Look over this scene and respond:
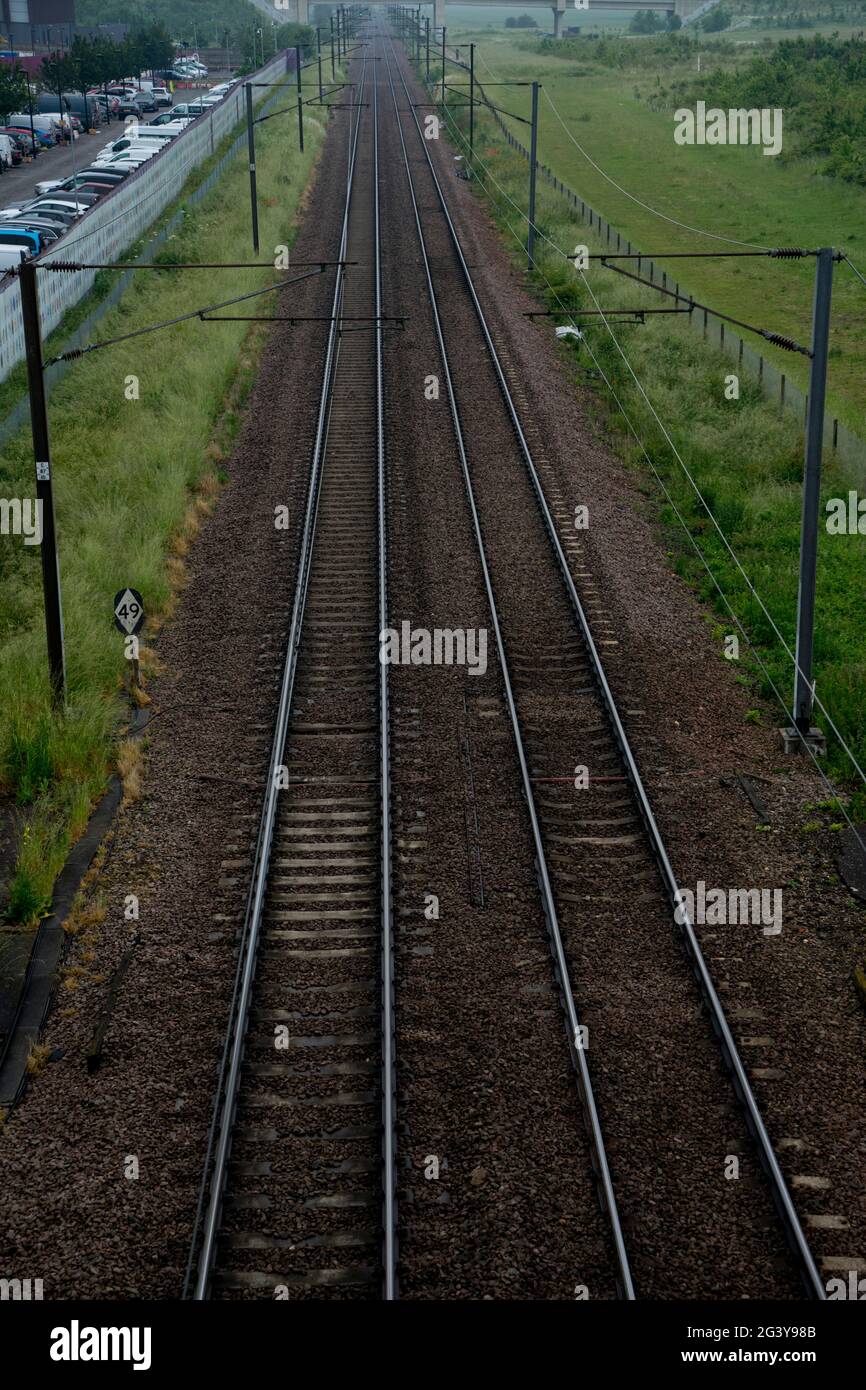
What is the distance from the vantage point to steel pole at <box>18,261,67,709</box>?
15844mm

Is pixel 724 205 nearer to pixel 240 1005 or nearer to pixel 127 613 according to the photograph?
pixel 127 613

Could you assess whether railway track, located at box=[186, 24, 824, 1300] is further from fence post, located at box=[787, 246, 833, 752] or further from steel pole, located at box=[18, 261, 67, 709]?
steel pole, located at box=[18, 261, 67, 709]

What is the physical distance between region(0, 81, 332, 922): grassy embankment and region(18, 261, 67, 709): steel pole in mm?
278

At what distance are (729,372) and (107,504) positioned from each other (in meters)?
15.8

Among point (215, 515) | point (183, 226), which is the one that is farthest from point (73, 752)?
point (183, 226)

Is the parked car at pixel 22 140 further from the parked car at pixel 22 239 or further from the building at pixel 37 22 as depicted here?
the building at pixel 37 22

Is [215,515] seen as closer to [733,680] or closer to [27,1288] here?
[733,680]

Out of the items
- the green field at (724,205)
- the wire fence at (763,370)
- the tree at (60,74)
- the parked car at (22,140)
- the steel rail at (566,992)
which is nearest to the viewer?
the steel rail at (566,992)

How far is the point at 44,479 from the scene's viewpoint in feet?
54.1

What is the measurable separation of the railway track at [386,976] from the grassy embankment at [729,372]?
277cm

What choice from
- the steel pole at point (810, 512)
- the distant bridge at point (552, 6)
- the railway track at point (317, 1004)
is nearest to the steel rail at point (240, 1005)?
the railway track at point (317, 1004)

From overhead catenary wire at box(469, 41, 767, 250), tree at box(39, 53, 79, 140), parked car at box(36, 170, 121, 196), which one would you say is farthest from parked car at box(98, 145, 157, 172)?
overhead catenary wire at box(469, 41, 767, 250)

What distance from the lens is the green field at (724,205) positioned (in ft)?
134

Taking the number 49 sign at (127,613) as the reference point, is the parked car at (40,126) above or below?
above
